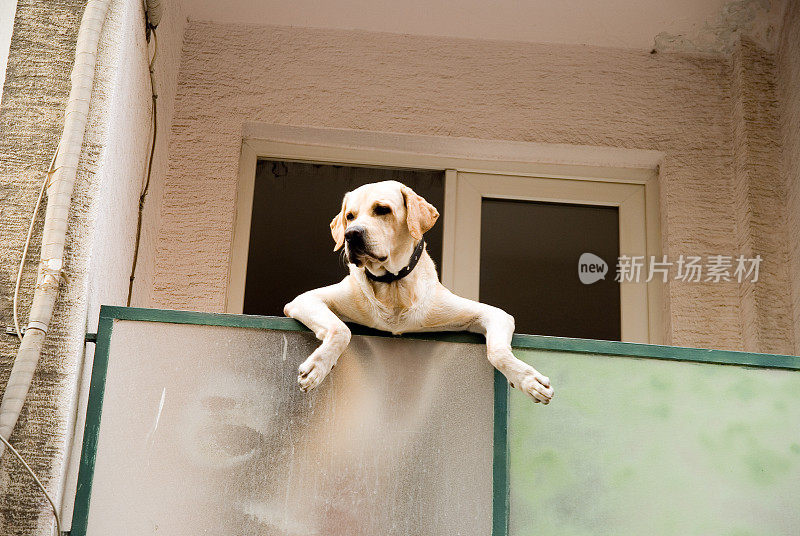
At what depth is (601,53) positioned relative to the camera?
7773 millimetres

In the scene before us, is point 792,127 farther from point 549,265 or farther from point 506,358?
point 506,358

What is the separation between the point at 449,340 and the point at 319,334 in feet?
1.96

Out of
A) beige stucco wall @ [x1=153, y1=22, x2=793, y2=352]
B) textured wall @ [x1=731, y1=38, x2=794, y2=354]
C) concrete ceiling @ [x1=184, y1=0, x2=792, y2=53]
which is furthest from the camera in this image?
concrete ceiling @ [x1=184, y1=0, x2=792, y2=53]

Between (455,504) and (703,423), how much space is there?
45.4 inches

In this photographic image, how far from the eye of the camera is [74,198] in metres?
5.25

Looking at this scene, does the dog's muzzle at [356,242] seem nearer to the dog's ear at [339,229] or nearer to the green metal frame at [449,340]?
the dog's ear at [339,229]

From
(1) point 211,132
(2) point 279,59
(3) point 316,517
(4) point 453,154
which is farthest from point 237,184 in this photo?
(3) point 316,517

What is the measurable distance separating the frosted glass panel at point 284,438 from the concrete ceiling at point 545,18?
294 cm

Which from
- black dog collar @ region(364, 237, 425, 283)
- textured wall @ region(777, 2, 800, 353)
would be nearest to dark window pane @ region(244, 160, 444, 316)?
black dog collar @ region(364, 237, 425, 283)

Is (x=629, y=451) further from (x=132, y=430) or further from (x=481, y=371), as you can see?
(x=132, y=430)

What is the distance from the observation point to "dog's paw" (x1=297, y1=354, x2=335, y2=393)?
4.86 metres

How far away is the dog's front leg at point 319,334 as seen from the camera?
4.89 meters

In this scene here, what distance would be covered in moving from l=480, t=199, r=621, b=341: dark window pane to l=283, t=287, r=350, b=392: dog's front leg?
87.9 inches

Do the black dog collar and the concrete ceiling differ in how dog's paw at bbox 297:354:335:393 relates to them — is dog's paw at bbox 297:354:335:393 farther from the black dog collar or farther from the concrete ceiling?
the concrete ceiling
